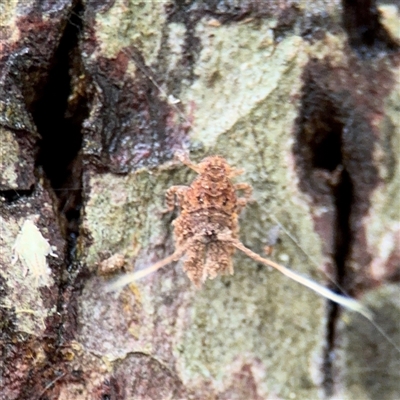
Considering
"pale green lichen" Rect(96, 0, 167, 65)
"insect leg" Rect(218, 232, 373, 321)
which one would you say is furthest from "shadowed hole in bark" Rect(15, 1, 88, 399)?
"insect leg" Rect(218, 232, 373, 321)

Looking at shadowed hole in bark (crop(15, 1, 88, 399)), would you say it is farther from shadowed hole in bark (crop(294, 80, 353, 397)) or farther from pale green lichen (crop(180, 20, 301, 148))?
shadowed hole in bark (crop(294, 80, 353, 397))

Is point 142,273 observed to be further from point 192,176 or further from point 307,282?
point 307,282

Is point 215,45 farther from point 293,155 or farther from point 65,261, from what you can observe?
point 65,261

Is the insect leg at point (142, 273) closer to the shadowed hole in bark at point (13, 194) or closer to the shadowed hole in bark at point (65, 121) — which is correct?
the shadowed hole in bark at point (65, 121)

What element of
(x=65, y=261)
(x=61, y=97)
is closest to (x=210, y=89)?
(x=61, y=97)

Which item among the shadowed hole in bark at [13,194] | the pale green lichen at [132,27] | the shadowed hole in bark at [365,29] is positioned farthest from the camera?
the shadowed hole in bark at [365,29]

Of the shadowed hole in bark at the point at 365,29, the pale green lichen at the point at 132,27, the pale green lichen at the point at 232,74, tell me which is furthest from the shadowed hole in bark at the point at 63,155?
the shadowed hole in bark at the point at 365,29

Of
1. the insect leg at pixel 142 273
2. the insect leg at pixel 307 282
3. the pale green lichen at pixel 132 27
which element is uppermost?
the pale green lichen at pixel 132 27
